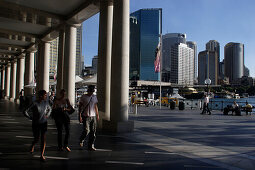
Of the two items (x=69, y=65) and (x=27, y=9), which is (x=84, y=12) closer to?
(x=69, y=65)

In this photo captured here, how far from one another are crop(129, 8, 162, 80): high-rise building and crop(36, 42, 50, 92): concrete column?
5602 inches

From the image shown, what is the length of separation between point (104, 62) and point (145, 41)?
533ft

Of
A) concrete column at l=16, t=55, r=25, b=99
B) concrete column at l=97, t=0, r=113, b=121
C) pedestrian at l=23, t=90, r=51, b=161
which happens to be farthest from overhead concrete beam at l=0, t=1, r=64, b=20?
concrete column at l=16, t=55, r=25, b=99

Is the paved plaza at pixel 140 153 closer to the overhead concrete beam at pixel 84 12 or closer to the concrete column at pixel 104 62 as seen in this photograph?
the concrete column at pixel 104 62

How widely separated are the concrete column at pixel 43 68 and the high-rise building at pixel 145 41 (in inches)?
5602

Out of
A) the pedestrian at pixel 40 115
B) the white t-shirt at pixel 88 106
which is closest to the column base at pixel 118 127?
the white t-shirt at pixel 88 106

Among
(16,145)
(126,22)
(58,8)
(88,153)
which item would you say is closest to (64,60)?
(58,8)

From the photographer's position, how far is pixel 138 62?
560 feet

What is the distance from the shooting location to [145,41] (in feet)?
560

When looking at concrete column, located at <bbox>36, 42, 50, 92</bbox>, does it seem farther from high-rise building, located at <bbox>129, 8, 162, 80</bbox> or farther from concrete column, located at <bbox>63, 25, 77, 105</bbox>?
high-rise building, located at <bbox>129, 8, 162, 80</bbox>

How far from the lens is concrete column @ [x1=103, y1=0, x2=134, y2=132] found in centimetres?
1045

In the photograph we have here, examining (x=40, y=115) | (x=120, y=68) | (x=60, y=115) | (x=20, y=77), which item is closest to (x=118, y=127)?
(x=120, y=68)

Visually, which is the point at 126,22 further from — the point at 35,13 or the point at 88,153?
the point at 35,13

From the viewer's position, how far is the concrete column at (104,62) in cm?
1188
